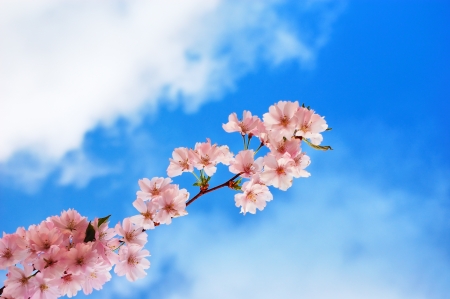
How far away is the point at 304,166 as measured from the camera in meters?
3.16

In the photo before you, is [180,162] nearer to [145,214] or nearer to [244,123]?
[145,214]

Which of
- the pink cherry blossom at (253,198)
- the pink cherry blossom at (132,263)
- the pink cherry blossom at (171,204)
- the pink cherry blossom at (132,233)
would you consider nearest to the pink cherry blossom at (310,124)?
the pink cherry blossom at (253,198)

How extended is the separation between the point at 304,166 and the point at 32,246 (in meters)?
1.92

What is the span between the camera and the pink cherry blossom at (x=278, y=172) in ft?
10.1

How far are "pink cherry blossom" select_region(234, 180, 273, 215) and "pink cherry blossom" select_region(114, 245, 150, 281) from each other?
807 mm

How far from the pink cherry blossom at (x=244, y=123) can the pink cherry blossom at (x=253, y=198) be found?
42cm

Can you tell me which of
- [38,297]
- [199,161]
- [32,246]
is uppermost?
[199,161]

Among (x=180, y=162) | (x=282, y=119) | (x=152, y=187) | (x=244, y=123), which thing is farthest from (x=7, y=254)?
(x=282, y=119)

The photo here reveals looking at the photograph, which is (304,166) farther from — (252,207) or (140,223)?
(140,223)

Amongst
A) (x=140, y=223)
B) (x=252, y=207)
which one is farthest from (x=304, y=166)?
(x=140, y=223)

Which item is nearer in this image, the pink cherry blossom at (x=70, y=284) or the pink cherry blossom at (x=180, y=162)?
the pink cherry blossom at (x=70, y=284)

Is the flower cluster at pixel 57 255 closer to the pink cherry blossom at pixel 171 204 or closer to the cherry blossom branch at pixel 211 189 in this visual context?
the pink cherry blossom at pixel 171 204

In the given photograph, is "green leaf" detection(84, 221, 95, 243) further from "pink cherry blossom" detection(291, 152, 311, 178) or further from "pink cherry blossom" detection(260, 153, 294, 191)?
"pink cherry blossom" detection(291, 152, 311, 178)

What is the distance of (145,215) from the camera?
10.4ft
